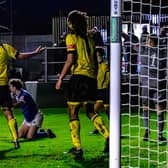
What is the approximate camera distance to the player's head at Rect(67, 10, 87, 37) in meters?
7.69

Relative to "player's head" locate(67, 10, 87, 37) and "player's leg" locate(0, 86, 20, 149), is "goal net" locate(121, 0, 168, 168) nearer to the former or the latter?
"player's head" locate(67, 10, 87, 37)

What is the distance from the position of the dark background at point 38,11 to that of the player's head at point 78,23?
8047 mm

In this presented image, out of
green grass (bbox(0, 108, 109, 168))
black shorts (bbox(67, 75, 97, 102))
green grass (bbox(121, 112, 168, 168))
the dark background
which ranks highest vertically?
the dark background

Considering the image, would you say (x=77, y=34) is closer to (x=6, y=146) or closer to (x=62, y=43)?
(x=6, y=146)

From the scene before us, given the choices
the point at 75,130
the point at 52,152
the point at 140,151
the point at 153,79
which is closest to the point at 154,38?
the point at 153,79

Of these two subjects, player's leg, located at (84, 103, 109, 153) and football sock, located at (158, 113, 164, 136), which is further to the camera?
football sock, located at (158, 113, 164, 136)

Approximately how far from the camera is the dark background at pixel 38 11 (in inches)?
642

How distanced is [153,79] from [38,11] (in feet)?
29.7

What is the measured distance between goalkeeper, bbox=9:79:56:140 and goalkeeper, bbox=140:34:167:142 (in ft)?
5.65

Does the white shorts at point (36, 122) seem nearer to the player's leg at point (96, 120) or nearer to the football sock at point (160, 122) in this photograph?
the player's leg at point (96, 120)

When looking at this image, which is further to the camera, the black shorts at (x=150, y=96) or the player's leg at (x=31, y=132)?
the player's leg at (x=31, y=132)

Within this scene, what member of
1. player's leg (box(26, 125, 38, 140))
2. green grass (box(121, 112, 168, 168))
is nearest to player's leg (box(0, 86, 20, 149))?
player's leg (box(26, 125, 38, 140))

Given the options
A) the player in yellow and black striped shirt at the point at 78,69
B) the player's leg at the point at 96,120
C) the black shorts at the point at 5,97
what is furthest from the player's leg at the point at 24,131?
the player in yellow and black striped shirt at the point at 78,69

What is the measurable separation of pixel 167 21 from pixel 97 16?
5.34 meters
